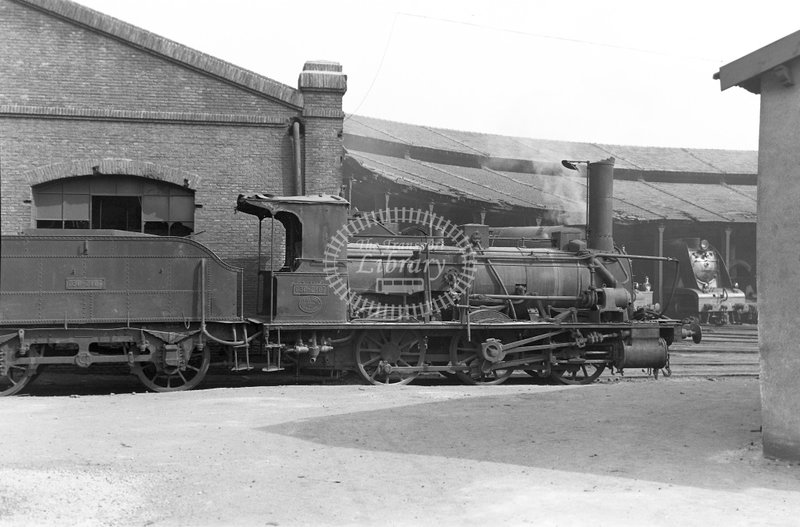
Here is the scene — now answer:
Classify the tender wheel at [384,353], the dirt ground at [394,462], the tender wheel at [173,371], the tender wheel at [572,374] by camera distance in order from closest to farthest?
the dirt ground at [394,462] → the tender wheel at [173,371] → the tender wheel at [384,353] → the tender wheel at [572,374]

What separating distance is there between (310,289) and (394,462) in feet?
19.2

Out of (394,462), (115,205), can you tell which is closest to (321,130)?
(115,205)

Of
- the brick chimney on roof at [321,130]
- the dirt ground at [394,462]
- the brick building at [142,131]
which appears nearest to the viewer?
the dirt ground at [394,462]

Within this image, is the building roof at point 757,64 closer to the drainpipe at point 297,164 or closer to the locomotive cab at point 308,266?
the locomotive cab at point 308,266

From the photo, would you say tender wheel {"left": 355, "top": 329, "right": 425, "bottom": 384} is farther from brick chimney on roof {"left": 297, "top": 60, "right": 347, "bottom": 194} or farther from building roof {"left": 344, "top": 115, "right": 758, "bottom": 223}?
building roof {"left": 344, "top": 115, "right": 758, "bottom": 223}

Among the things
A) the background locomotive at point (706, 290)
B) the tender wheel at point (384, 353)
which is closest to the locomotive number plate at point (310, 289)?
the tender wheel at point (384, 353)

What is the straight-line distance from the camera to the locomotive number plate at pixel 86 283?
12.4 m

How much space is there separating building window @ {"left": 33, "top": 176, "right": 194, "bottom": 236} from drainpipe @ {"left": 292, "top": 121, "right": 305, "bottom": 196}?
6.57 ft

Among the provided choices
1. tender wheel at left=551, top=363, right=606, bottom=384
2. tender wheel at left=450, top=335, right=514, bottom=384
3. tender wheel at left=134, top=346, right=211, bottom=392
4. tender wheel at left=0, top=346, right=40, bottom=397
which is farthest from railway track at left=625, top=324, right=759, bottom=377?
tender wheel at left=0, top=346, right=40, bottom=397

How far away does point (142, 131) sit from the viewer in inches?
613

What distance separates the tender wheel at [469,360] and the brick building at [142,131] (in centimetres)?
404

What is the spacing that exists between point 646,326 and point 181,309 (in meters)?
7.78

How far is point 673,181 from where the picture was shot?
1593 inches

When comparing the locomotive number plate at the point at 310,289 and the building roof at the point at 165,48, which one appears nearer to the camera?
the locomotive number plate at the point at 310,289
